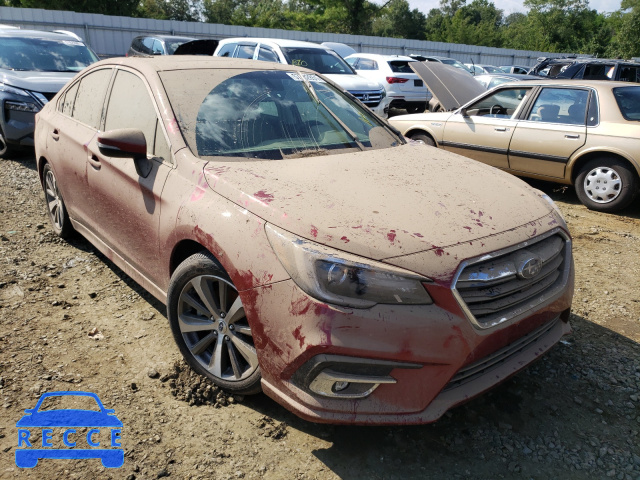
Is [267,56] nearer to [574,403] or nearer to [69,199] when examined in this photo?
[69,199]

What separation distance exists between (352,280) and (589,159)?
5.19 m

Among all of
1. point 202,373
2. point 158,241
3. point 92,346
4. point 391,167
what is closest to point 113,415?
point 202,373

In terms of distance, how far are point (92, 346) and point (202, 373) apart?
88 centimetres

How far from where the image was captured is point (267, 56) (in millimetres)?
10852

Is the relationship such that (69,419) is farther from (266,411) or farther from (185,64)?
(185,64)

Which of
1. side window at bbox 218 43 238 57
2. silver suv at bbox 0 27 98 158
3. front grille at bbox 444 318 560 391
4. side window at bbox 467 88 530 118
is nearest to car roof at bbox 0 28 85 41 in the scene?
silver suv at bbox 0 27 98 158

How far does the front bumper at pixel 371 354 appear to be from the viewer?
1.99 meters

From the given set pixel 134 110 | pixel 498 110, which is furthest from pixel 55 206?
pixel 498 110

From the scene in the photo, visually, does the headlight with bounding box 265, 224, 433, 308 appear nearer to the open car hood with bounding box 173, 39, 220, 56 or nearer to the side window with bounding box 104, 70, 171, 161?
the side window with bounding box 104, 70, 171, 161

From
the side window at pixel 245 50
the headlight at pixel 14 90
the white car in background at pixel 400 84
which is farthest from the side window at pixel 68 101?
the white car in background at pixel 400 84

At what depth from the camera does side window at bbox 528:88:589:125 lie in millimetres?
6160

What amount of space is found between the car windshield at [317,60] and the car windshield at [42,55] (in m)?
3.90

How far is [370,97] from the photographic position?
37.1ft

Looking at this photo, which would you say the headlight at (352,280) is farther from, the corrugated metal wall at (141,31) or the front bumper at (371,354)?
the corrugated metal wall at (141,31)
